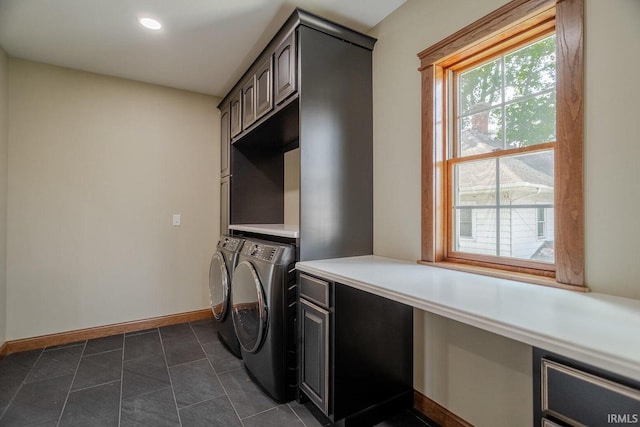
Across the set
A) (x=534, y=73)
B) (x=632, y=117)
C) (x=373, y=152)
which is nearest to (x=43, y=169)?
(x=373, y=152)

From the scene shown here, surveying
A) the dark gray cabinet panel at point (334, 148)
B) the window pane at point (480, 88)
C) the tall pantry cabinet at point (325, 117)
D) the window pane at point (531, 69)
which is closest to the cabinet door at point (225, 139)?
the tall pantry cabinet at point (325, 117)

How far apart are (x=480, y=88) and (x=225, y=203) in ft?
8.22

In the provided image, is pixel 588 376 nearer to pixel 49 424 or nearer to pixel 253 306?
pixel 253 306

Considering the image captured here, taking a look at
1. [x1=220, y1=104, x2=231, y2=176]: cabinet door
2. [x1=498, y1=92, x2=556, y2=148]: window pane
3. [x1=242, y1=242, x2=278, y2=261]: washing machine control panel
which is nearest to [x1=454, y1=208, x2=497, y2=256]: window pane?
[x1=498, y1=92, x2=556, y2=148]: window pane

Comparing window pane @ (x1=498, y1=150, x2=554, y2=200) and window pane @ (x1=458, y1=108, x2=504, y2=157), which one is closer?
window pane @ (x1=498, y1=150, x2=554, y2=200)

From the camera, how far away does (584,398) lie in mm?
741

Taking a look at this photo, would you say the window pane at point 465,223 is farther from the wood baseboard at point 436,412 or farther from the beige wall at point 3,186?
the beige wall at point 3,186

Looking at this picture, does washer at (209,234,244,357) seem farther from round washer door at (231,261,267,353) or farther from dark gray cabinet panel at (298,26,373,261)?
dark gray cabinet panel at (298,26,373,261)

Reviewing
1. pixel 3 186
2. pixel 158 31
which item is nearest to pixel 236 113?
pixel 158 31

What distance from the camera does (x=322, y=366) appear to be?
1585 millimetres

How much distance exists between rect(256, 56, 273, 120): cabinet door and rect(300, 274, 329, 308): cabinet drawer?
1255 mm

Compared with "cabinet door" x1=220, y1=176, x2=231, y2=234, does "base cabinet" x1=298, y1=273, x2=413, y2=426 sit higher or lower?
lower

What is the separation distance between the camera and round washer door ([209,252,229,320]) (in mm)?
2432

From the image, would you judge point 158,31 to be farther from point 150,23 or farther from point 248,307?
point 248,307
